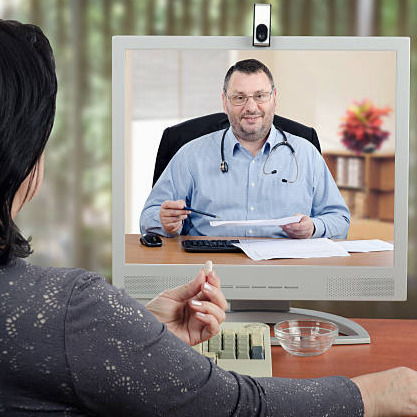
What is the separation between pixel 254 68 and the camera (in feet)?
4.64

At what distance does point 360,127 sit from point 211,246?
411 mm

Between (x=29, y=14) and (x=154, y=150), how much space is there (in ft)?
6.47

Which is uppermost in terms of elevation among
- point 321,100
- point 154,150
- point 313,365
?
point 321,100

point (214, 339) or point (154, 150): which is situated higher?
point (154, 150)

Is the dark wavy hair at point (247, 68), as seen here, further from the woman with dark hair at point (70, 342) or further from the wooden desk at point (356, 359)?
the woman with dark hair at point (70, 342)

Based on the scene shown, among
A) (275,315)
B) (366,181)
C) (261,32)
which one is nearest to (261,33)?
(261,32)

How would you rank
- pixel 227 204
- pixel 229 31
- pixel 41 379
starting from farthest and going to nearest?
pixel 229 31, pixel 227 204, pixel 41 379

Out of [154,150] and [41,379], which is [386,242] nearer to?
[154,150]

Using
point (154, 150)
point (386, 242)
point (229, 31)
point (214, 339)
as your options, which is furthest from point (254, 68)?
point (229, 31)

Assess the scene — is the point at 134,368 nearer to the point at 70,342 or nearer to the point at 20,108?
the point at 70,342

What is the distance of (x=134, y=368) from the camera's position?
65 centimetres

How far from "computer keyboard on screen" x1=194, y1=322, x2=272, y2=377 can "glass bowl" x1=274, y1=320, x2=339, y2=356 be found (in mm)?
53

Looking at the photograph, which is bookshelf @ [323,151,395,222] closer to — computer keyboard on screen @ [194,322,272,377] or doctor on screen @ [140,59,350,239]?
doctor on screen @ [140,59,350,239]

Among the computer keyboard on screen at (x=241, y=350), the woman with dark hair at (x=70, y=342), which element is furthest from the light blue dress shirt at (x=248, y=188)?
the woman with dark hair at (x=70, y=342)
